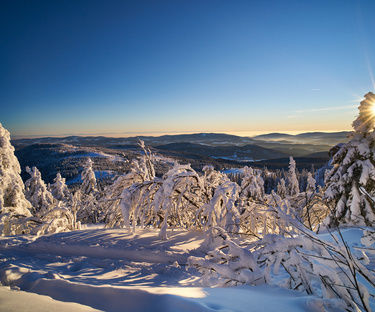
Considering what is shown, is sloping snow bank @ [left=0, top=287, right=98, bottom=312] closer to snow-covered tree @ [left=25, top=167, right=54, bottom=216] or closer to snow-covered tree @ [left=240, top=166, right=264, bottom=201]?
snow-covered tree @ [left=240, top=166, right=264, bottom=201]

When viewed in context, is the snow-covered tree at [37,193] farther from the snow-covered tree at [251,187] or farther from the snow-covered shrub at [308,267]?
the snow-covered shrub at [308,267]

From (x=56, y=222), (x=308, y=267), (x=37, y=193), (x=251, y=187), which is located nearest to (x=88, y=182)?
(x=37, y=193)

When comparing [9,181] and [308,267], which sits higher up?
[308,267]

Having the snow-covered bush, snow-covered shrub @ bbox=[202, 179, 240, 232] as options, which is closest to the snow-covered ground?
snow-covered shrub @ bbox=[202, 179, 240, 232]

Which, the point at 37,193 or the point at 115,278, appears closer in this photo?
the point at 115,278

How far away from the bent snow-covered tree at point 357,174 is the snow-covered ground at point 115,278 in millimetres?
6468

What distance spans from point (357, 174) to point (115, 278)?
9.22 meters

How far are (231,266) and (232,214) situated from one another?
10.6ft

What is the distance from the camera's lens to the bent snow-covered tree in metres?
7.05

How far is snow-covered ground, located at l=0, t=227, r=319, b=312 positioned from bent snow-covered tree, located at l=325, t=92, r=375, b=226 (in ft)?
21.2

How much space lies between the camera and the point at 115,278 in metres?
3.35

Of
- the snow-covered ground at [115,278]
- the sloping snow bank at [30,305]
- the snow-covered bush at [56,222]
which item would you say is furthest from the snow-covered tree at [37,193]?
the sloping snow bank at [30,305]

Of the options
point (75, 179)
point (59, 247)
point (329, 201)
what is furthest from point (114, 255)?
point (75, 179)

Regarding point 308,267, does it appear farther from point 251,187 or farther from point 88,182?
point 88,182
